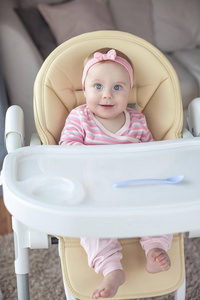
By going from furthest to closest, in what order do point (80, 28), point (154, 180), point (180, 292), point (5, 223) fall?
point (80, 28), point (5, 223), point (180, 292), point (154, 180)

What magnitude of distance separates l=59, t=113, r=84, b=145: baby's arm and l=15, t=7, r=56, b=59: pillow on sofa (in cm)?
106

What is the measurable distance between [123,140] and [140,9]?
1.46 m

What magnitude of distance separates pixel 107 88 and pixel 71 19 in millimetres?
1180

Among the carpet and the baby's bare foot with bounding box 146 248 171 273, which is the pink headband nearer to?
the baby's bare foot with bounding box 146 248 171 273

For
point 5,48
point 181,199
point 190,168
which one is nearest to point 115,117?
point 190,168

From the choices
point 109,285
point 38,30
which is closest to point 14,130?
point 109,285

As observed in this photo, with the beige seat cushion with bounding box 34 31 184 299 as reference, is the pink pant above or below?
below

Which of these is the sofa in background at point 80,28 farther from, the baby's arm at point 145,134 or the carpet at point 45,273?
the baby's arm at point 145,134

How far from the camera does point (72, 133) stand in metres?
1.37

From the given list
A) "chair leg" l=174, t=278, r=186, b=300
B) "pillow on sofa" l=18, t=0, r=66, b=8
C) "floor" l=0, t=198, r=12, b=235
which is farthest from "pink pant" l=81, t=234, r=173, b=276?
"pillow on sofa" l=18, t=0, r=66, b=8

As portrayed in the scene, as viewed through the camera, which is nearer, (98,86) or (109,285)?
(109,285)

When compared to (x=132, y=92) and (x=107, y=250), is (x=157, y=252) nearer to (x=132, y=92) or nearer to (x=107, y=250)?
(x=107, y=250)

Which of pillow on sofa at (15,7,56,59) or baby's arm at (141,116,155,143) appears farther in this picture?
pillow on sofa at (15,7,56,59)

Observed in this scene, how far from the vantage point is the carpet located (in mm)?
1589
